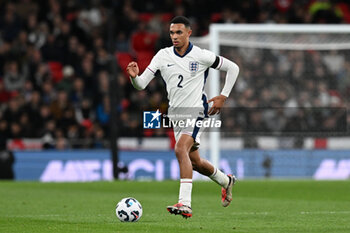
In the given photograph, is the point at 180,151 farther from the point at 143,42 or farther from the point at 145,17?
the point at 145,17

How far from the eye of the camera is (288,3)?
24312 millimetres

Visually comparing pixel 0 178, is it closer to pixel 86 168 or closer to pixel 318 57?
pixel 86 168

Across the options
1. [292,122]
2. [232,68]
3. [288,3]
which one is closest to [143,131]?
[292,122]

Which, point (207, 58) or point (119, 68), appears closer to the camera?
point (207, 58)

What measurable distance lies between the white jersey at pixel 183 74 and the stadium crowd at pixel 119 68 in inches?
349

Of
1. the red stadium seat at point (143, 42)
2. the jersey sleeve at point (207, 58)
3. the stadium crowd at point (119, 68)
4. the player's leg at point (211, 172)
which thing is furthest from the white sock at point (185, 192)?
the red stadium seat at point (143, 42)

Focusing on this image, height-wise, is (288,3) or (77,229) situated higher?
(288,3)

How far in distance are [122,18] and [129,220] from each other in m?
14.7

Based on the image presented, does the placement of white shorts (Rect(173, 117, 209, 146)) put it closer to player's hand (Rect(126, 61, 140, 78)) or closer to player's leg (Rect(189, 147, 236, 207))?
player's leg (Rect(189, 147, 236, 207))

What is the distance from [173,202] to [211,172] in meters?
2.24

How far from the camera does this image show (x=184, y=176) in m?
8.84

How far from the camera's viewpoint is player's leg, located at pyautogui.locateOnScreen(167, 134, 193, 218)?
8.43m

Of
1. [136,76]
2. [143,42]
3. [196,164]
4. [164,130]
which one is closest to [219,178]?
[196,164]

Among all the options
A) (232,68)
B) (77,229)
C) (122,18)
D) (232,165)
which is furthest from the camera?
(122,18)
